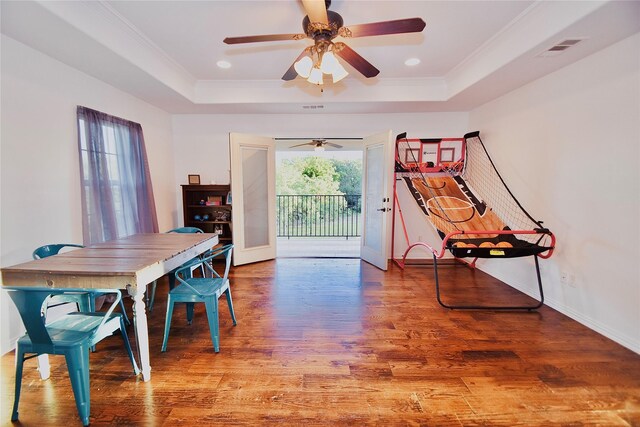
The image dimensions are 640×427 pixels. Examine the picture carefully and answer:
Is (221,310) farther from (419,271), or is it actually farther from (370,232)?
(419,271)

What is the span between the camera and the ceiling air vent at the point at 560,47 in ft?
6.86

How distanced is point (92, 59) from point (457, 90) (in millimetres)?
3960

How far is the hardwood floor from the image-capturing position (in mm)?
1456

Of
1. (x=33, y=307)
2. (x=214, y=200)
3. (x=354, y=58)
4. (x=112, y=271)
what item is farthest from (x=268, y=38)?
(x=214, y=200)

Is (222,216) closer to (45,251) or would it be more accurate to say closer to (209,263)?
(209,263)

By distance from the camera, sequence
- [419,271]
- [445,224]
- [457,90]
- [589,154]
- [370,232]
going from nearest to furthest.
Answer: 1. [589,154]
2. [445,224]
3. [457,90]
4. [419,271]
5. [370,232]

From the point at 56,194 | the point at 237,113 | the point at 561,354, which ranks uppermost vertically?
the point at 237,113

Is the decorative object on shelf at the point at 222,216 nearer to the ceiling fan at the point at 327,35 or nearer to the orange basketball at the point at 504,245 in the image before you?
the ceiling fan at the point at 327,35

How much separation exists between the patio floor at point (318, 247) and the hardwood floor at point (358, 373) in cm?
194

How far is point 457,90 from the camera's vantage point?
330 cm

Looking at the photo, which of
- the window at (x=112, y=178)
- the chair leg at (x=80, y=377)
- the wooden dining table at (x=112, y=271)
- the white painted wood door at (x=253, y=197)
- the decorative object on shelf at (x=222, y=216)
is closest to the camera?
the chair leg at (x=80, y=377)

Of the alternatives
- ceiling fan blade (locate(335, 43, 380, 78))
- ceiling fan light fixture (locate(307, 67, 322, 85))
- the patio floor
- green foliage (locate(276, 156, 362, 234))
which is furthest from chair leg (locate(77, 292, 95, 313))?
green foliage (locate(276, 156, 362, 234))

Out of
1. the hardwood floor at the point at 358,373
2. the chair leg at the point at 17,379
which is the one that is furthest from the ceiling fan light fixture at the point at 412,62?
the chair leg at the point at 17,379

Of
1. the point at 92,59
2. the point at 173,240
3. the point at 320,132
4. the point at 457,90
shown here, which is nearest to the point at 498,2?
the point at 457,90
